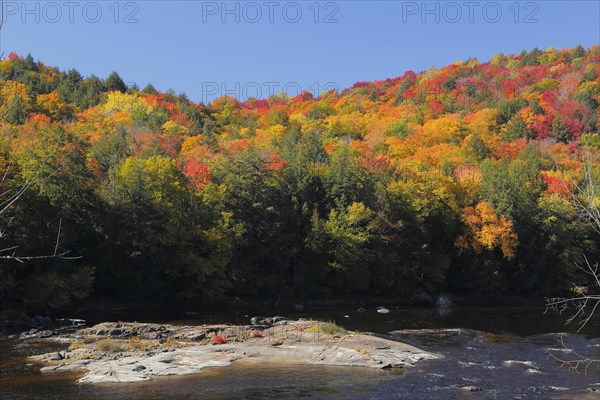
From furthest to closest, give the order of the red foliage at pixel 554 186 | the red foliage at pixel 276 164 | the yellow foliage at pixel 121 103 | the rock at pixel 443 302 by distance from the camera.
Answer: the yellow foliage at pixel 121 103 < the red foliage at pixel 554 186 < the red foliage at pixel 276 164 < the rock at pixel 443 302

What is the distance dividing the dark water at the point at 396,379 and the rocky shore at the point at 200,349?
1.41 metres

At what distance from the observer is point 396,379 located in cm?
2984

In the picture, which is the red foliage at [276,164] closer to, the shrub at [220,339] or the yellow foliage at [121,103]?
the shrub at [220,339]

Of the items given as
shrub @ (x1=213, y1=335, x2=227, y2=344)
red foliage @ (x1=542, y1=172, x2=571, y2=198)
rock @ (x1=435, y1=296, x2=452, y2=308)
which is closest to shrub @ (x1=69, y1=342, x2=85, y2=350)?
shrub @ (x1=213, y1=335, x2=227, y2=344)

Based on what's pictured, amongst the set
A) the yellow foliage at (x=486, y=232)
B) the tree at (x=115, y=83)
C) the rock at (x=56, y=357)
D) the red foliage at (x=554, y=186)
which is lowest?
the rock at (x=56, y=357)

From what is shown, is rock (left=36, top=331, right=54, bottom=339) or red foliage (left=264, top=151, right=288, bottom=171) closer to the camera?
rock (left=36, top=331, right=54, bottom=339)

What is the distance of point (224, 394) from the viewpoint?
26.0 metres

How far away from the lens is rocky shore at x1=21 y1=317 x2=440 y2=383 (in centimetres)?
3084

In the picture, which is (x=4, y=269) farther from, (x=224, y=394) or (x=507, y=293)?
(x=507, y=293)

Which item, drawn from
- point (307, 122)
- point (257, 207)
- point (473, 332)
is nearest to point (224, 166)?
point (257, 207)

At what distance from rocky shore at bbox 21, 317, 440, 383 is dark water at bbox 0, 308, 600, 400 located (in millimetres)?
1409

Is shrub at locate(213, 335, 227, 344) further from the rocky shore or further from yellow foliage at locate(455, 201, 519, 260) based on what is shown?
yellow foliage at locate(455, 201, 519, 260)

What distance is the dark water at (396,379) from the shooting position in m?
26.1

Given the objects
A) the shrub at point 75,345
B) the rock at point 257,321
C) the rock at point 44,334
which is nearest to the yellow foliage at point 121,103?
the rock at point 257,321
